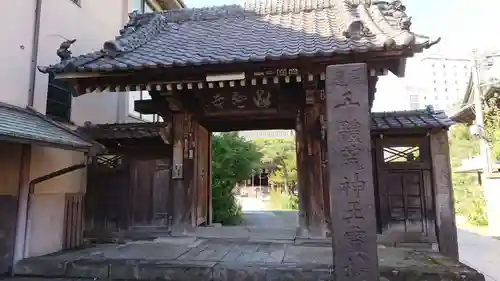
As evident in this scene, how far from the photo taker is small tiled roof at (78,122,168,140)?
706 cm

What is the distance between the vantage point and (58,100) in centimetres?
729

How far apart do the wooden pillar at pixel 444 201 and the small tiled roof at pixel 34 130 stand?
637 centimetres

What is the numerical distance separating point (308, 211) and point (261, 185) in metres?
25.5

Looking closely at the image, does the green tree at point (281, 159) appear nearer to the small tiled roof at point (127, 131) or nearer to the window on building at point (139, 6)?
the window on building at point (139, 6)

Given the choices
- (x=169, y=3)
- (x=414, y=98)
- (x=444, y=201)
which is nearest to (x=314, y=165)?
(x=444, y=201)

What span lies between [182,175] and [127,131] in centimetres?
149

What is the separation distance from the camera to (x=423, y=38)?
5051 millimetres

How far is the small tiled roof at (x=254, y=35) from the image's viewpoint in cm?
543

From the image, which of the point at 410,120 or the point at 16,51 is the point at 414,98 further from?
the point at 16,51

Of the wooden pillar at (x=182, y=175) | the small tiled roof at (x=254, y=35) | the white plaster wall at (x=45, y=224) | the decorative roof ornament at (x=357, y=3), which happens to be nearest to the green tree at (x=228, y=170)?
the wooden pillar at (x=182, y=175)

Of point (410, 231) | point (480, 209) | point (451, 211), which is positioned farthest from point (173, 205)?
point (480, 209)

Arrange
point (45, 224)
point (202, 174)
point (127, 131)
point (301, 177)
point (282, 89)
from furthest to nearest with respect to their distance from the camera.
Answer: point (202, 174)
point (127, 131)
point (282, 89)
point (301, 177)
point (45, 224)

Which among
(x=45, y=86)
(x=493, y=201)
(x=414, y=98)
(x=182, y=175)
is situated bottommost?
(x=493, y=201)

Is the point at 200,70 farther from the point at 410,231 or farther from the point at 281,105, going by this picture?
the point at 410,231
